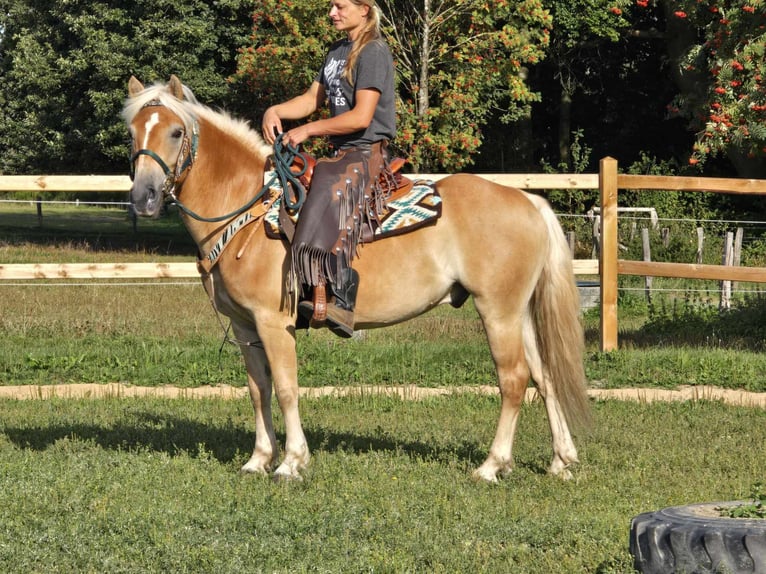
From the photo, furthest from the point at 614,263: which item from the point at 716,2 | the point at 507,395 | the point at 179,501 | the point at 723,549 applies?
the point at 716,2

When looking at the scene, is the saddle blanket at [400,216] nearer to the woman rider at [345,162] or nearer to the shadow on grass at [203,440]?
the woman rider at [345,162]

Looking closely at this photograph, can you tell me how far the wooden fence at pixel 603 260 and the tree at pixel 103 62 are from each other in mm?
16088

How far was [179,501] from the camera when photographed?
612cm

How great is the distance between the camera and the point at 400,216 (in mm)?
6820

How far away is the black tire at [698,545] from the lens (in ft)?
14.0

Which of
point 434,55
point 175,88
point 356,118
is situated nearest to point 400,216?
point 356,118

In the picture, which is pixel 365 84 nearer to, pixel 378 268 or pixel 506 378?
pixel 378 268

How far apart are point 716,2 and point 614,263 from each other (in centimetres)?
1018

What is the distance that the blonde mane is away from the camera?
21.8ft

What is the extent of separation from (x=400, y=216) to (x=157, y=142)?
1.59 meters

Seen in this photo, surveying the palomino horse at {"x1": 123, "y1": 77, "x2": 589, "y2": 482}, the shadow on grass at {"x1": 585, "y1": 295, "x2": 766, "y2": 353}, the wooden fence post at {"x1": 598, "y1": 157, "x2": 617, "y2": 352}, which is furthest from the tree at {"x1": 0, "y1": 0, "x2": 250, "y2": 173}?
the palomino horse at {"x1": 123, "y1": 77, "x2": 589, "y2": 482}

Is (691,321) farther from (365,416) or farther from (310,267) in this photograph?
(310,267)

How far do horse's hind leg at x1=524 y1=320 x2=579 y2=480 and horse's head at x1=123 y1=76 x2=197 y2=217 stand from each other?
258 cm

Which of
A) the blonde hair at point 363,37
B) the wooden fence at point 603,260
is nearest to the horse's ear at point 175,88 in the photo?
the blonde hair at point 363,37
